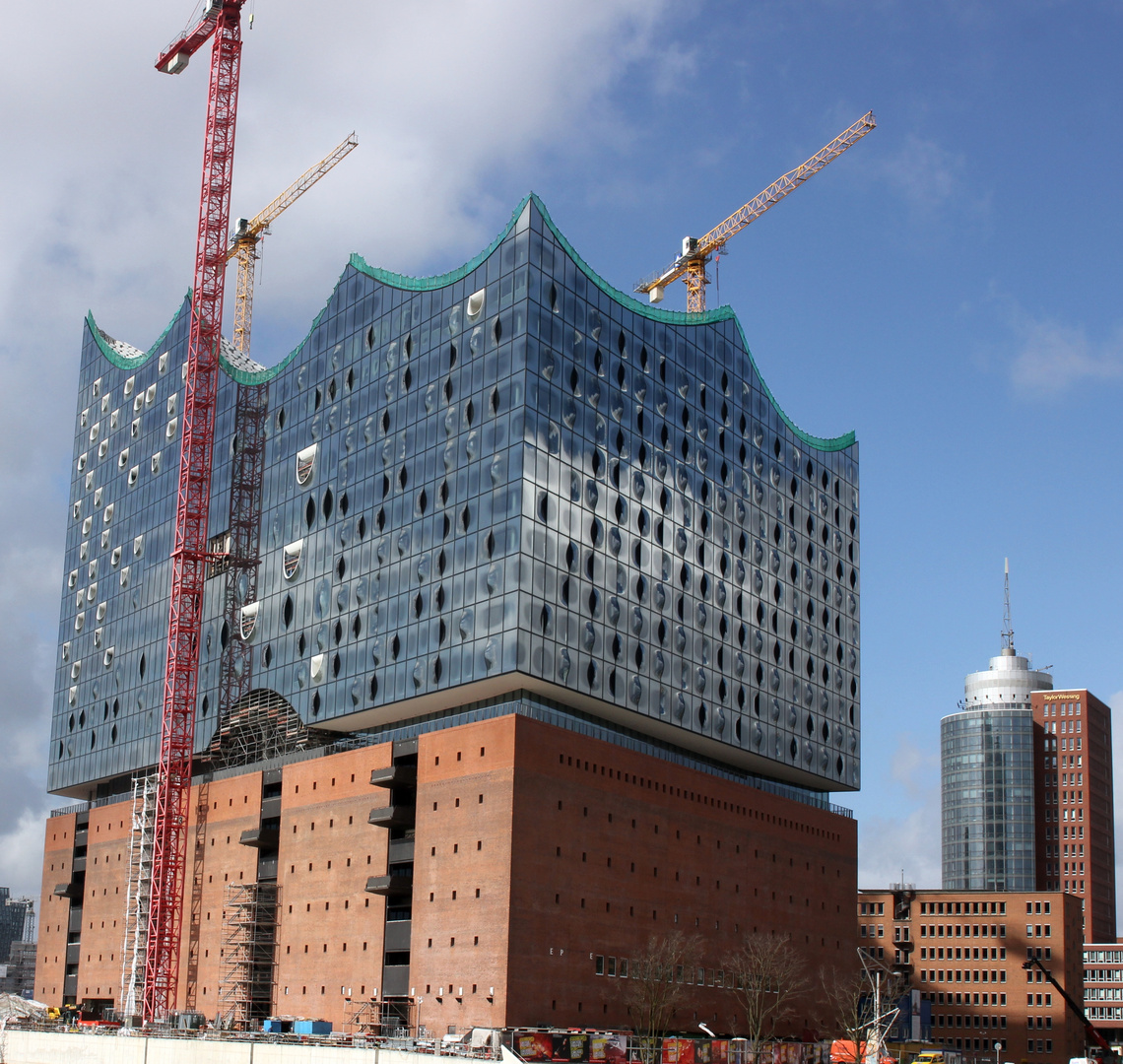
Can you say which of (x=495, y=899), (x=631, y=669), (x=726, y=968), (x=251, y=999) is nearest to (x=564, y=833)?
(x=495, y=899)

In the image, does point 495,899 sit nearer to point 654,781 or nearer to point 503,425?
point 654,781

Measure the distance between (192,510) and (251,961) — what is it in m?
34.1

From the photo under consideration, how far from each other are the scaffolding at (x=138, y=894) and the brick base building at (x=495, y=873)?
116 inches

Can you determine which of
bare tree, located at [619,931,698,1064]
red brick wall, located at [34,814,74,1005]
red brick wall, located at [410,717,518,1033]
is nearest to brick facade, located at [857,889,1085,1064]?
bare tree, located at [619,931,698,1064]

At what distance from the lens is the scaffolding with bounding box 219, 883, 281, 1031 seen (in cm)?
9575

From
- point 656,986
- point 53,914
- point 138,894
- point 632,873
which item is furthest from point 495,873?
point 53,914

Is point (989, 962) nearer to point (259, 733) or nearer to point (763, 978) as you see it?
point (763, 978)

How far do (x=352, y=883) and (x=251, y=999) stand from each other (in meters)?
13.1

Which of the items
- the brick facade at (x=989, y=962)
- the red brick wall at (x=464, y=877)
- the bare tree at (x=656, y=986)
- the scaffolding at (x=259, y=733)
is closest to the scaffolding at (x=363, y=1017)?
the red brick wall at (x=464, y=877)

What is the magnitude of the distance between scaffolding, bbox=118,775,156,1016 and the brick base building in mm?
2956

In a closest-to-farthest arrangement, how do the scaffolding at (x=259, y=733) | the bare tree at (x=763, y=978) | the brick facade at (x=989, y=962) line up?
the bare tree at (x=763, y=978)
the scaffolding at (x=259, y=733)
the brick facade at (x=989, y=962)

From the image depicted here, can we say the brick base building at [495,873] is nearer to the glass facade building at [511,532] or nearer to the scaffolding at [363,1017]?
the scaffolding at [363,1017]

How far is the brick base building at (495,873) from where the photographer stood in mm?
81500

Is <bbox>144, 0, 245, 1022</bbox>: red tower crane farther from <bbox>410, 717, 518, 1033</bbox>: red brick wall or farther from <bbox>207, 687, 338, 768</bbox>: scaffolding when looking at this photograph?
<bbox>410, 717, 518, 1033</bbox>: red brick wall
